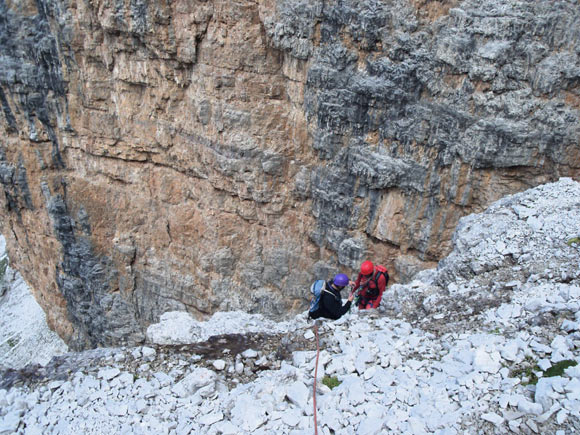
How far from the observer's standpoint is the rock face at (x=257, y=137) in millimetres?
9914

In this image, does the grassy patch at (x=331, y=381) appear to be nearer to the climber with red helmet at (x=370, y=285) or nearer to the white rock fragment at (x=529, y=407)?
the white rock fragment at (x=529, y=407)

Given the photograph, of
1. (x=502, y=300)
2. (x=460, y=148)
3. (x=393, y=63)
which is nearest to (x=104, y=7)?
(x=393, y=63)

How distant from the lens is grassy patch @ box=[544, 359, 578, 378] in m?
4.23

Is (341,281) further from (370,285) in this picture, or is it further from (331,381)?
(331,381)

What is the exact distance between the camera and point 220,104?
44.1 feet

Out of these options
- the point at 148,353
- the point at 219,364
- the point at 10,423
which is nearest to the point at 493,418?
the point at 219,364

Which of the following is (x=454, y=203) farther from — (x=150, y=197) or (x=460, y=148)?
(x=150, y=197)

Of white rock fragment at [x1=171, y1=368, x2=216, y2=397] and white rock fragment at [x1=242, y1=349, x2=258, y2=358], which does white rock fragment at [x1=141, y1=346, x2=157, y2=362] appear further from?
white rock fragment at [x1=242, y1=349, x2=258, y2=358]

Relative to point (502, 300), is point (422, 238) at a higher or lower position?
lower

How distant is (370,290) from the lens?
7691mm

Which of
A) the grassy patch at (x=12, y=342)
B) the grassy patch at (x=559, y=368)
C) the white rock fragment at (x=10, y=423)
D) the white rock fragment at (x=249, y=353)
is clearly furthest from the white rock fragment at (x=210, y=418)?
the grassy patch at (x=12, y=342)

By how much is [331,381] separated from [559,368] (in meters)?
2.30

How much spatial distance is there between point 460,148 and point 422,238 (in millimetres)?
2639

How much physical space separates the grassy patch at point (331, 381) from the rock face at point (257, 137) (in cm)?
729
